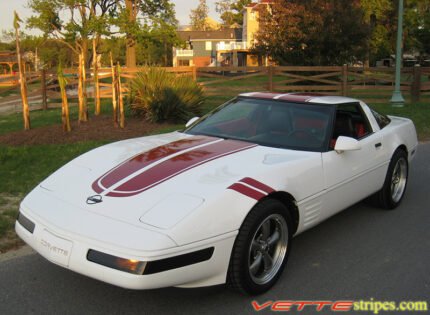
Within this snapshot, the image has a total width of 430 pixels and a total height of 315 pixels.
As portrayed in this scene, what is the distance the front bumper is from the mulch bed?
6055 mm

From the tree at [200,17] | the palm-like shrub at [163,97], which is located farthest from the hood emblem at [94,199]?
the tree at [200,17]

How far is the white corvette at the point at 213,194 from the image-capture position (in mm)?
2853

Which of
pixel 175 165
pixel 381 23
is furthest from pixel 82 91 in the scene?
pixel 381 23

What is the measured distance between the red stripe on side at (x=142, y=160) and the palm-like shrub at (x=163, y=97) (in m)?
6.80

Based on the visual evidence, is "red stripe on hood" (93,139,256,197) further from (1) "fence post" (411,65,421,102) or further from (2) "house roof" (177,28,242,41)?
(2) "house roof" (177,28,242,41)

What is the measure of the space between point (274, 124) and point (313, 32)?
59.6 ft

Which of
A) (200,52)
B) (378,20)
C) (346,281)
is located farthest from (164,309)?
(200,52)

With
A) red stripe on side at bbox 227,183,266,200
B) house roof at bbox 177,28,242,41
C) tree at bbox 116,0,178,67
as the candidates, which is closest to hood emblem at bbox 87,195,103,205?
red stripe on side at bbox 227,183,266,200

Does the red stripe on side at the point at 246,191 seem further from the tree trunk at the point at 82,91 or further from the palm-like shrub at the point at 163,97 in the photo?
the palm-like shrub at the point at 163,97

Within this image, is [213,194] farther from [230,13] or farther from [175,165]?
[230,13]

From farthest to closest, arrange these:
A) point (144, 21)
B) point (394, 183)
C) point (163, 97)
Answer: point (144, 21)
point (163, 97)
point (394, 183)

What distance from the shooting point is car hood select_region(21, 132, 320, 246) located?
304 centimetres

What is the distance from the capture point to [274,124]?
4.54 meters

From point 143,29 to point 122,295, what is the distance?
3370 centimetres
